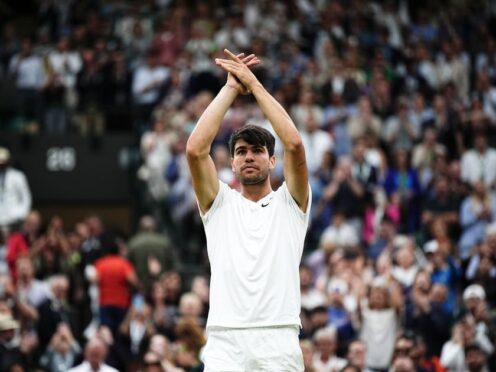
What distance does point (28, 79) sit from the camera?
69.7 feet

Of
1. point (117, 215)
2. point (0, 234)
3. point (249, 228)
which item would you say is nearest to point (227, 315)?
point (249, 228)

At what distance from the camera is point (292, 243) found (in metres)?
6.61

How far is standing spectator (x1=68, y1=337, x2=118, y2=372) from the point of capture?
12.5 m

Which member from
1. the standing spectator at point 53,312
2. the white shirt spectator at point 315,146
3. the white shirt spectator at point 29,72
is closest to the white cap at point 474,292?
the white shirt spectator at point 315,146

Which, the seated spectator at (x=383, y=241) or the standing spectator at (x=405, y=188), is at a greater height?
the standing spectator at (x=405, y=188)

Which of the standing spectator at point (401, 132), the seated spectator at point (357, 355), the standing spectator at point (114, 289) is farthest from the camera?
the standing spectator at point (401, 132)

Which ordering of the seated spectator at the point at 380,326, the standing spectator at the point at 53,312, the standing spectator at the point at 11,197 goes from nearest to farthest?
the seated spectator at the point at 380,326 → the standing spectator at the point at 53,312 → the standing spectator at the point at 11,197

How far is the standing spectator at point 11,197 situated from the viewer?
1755cm

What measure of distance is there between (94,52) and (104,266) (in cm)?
640

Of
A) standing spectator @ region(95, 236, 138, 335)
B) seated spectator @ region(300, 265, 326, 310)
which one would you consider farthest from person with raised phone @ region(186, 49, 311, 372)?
standing spectator @ region(95, 236, 138, 335)

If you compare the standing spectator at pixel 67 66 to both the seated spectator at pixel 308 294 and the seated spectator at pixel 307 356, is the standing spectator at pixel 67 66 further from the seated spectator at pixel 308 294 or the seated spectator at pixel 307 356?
the seated spectator at pixel 307 356

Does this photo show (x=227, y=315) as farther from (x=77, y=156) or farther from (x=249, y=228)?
(x=77, y=156)

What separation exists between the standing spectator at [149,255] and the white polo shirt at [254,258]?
371 inches

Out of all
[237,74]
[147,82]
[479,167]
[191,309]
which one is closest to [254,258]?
[237,74]
